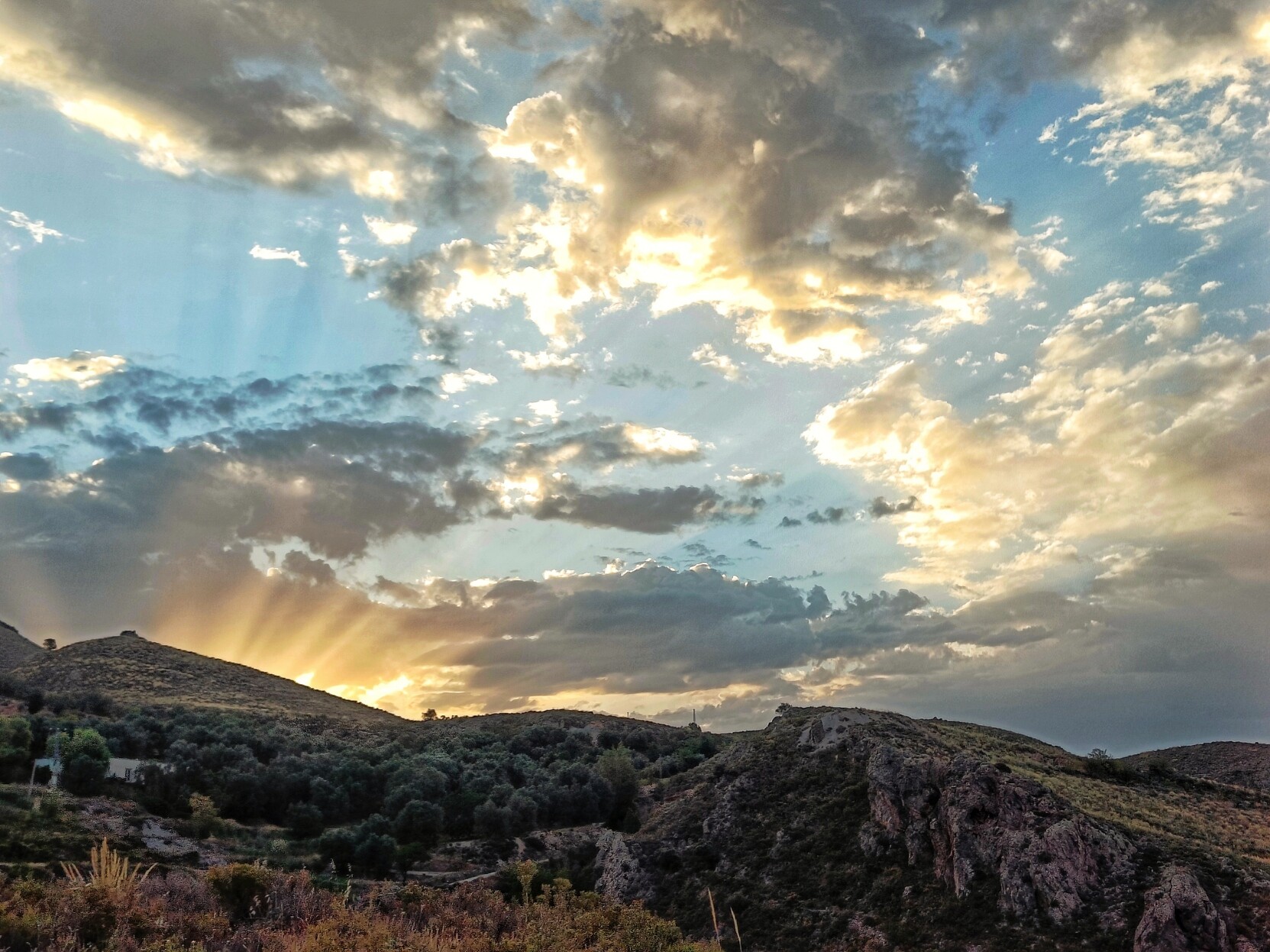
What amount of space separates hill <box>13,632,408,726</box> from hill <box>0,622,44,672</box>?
3.50m


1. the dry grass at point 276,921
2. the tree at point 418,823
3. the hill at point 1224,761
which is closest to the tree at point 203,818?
the tree at point 418,823

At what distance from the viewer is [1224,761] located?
9944cm

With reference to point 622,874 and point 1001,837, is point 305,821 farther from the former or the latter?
point 1001,837

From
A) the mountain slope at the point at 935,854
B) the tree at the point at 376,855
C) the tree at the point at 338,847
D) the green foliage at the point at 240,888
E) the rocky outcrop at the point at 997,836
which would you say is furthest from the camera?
the tree at the point at 338,847

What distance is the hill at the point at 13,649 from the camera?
13850 cm

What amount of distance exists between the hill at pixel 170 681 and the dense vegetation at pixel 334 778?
18.3m

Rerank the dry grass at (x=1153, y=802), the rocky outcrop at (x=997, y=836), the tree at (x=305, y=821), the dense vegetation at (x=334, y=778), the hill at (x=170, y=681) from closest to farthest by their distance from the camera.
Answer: the rocky outcrop at (x=997, y=836) < the dry grass at (x=1153, y=802) < the dense vegetation at (x=334, y=778) < the tree at (x=305, y=821) < the hill at (x=170, y=681)

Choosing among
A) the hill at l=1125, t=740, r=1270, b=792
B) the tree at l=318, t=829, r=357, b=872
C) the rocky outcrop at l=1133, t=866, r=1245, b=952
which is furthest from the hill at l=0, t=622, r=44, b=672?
the hill at l=1125, t=740, r=1270, b=792

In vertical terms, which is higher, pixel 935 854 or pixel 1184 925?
pixel 935 854

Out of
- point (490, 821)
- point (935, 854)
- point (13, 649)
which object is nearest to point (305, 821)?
point (490, 821)

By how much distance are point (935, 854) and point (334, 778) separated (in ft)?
178

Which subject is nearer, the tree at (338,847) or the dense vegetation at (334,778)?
the tree at (338,847)

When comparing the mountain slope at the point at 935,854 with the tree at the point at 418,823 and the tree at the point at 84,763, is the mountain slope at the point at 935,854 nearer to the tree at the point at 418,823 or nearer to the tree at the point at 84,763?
the tree at the point at 418,823

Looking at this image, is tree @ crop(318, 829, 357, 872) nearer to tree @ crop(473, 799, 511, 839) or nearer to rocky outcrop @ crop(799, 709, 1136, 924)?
tree @ crop(473, 799, 511, 839)
